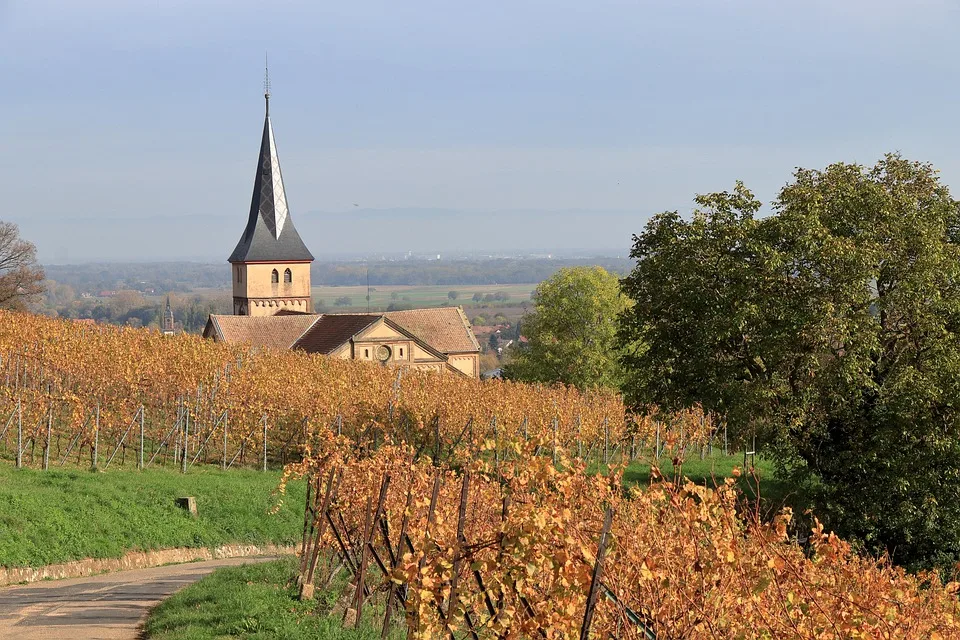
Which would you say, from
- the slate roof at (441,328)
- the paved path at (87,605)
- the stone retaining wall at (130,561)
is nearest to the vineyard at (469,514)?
the paved path at (87,605)

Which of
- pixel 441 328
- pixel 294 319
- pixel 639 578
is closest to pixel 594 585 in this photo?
pixel 639 578

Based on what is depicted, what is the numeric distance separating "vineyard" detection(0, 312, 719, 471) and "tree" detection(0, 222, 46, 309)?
978 inches

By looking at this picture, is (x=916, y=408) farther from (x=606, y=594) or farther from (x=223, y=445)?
(x=223, y=445)

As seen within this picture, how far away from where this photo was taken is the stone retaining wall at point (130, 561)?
19938 millimetres

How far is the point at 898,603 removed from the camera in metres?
8.27

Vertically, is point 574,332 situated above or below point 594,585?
below

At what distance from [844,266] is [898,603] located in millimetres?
15523

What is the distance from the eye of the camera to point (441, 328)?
70875mm

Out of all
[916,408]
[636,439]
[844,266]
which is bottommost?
[636,439]

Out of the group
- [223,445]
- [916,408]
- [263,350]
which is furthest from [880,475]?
[263,350]

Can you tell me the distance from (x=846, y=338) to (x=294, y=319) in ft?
165

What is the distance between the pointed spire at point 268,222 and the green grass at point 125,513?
176 feet

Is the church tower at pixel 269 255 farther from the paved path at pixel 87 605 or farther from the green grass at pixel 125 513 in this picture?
the paved path at pixel 87 605

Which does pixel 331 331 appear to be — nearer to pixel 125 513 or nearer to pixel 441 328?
pixel 441 328
